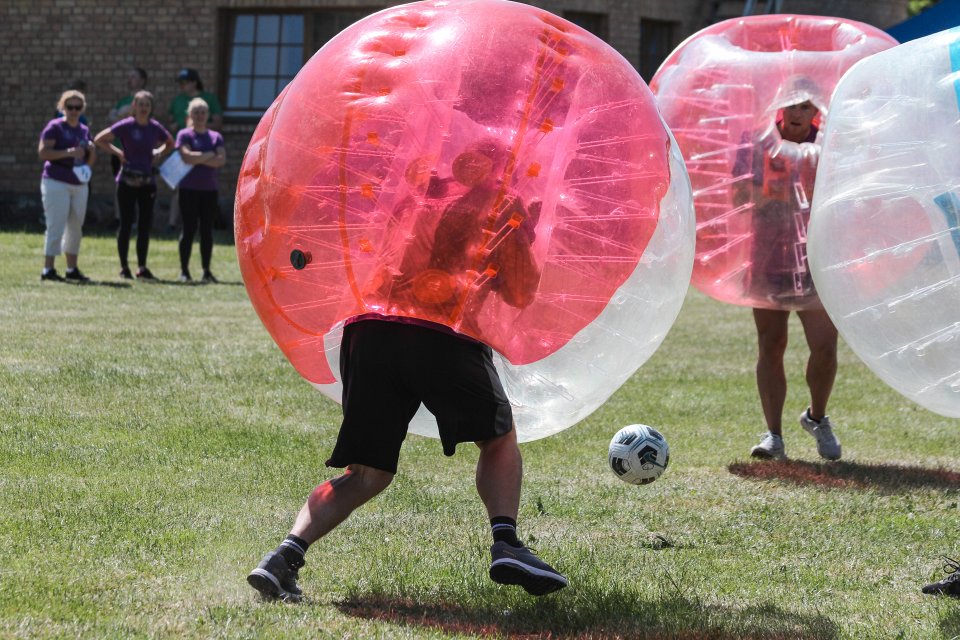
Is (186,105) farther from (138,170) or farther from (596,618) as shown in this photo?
(596,618)

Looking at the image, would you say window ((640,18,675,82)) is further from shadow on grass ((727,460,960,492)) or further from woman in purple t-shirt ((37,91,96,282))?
shadow on grass ((727,460,960,492))

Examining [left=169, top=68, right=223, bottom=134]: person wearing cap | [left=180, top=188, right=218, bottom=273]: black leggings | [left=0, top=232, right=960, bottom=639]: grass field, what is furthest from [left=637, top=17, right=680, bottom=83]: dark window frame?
[left=0, top=232, right=960, bottom=639]: grass field

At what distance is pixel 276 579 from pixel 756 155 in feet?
10.2

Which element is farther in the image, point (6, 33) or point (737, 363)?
point (6, 33)

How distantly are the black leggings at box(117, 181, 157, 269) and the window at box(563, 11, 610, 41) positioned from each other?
323 inches

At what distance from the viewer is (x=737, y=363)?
33.8 feet

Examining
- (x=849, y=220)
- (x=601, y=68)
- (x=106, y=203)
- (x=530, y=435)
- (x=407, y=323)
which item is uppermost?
(x=601, y=68)

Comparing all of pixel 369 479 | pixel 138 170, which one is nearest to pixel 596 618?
pixel 369 479

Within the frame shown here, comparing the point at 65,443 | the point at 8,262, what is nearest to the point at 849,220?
the point at 65,443

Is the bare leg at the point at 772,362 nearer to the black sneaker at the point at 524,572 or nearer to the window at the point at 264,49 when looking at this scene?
the black sneaker at the point at 524,572

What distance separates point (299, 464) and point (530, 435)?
6.49 ft

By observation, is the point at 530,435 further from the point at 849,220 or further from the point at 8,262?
the point at 8,262

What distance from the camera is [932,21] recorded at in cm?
986

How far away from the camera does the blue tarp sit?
30.1ft
